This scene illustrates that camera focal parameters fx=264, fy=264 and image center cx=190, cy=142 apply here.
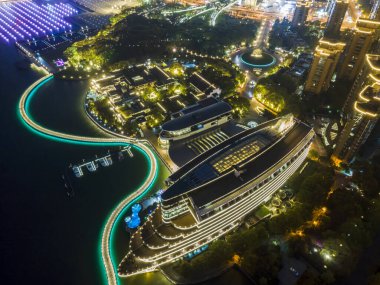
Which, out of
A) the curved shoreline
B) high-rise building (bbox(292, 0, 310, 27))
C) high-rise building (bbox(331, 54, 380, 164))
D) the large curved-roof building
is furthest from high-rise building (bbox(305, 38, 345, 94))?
high-rise building (bbox(292, 0, 310, 27))

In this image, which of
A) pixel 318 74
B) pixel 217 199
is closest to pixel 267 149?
pixel 217 199

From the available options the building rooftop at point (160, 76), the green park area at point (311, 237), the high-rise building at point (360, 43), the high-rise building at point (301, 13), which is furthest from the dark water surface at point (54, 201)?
the high-rise building at point (301, 13)

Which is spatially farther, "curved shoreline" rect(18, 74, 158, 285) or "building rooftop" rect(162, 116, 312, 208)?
"curved shoreline" rect(18, 74, 158, 285)

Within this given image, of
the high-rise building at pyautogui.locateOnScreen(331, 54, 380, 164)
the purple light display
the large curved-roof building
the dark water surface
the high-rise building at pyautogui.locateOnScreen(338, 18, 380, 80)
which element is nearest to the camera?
the large curved-roof building

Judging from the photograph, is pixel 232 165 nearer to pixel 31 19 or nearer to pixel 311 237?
pixel 311 237

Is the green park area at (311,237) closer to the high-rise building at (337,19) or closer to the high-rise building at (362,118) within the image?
the high-rise building at (362,118)

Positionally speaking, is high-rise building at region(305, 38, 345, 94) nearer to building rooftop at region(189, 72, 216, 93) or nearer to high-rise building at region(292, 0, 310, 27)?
building rooftop at region(189, 72, 216, 93)
